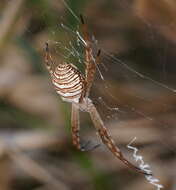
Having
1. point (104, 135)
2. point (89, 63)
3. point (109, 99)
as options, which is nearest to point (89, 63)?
point (89, 63)

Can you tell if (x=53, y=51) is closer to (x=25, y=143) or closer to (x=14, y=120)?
(x=25, y=143)

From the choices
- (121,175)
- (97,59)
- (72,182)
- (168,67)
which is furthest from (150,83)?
(97,59)

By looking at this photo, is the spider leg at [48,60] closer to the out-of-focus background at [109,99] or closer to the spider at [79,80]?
the spider at [79,80]

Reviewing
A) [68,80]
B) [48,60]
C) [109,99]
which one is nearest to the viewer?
[68,80]

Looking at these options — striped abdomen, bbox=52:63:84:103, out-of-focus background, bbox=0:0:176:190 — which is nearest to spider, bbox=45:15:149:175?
striped abdomen, bbox=52:63:84:103

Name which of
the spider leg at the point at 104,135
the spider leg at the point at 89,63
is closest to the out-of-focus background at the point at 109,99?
the spider leg at the point at 104,135

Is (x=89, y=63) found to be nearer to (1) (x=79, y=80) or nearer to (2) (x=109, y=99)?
(1) (x=79, y=80)
